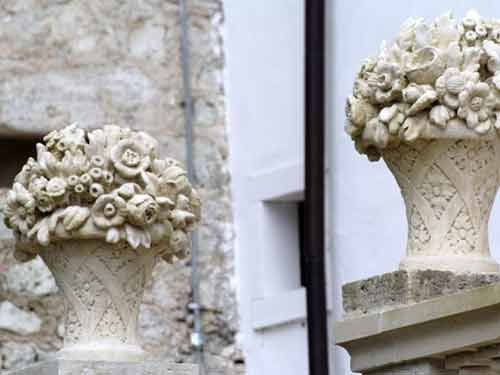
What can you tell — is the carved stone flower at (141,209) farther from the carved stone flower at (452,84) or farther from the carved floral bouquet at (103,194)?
the carved stone flower at (452,84)

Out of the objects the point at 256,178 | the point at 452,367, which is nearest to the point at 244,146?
the point at 256,178

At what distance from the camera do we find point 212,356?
13336 mm

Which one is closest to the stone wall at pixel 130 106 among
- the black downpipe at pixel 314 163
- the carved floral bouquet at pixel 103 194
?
the black downpipe at pixel 314 163

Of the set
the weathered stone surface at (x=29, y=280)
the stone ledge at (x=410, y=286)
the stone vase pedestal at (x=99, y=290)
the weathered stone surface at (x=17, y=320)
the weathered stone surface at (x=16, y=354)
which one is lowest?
the stone ledge at (x=410, y=286)

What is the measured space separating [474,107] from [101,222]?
57.7 inches

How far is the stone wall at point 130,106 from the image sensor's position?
13.1m

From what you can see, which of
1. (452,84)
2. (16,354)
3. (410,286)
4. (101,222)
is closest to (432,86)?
(452,84)

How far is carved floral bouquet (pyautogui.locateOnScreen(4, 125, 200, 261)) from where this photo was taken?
8.91 metres

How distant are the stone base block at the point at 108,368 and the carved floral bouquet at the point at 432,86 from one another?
3.57 ft

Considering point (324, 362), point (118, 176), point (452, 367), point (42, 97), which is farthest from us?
point (42, 97)

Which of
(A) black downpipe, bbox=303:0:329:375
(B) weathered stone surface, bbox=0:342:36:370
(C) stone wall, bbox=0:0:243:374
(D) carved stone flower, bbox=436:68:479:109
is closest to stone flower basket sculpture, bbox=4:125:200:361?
(D) carved stone flower, bbox=436:68:479:109

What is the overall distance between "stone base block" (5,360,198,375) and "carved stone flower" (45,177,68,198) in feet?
1.96

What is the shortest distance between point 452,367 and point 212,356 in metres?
5.28

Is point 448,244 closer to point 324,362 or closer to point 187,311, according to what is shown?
point 324,362
